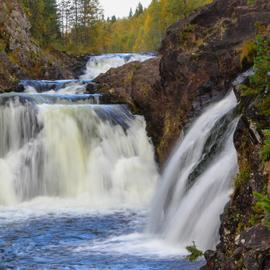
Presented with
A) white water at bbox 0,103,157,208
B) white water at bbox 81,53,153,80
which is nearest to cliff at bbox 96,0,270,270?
white water at bbox 0,103,157,208

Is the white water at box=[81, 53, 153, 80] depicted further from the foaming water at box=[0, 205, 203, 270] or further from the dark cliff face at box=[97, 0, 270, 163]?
the foaming water at box=[0, 205, 203, 270]

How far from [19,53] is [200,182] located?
23888 mm

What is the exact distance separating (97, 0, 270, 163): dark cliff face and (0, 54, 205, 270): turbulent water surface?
3.89 ft

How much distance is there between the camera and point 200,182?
38.0ft

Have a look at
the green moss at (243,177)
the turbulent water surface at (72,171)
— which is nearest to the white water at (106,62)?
the turbulent water surface at (72,171)

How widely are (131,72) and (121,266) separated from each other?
1603 centimetres

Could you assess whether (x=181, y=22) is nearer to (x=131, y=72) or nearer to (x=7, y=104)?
(x=131, y=72)

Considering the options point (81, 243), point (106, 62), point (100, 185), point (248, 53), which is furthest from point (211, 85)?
point (106, 62)

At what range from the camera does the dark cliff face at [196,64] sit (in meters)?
16.0

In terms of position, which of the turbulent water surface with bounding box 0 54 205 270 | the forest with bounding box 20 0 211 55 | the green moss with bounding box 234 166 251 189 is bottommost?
the turbulent water surface with bounding box 0 54 205 270

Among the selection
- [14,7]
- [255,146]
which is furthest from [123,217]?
[14,7]

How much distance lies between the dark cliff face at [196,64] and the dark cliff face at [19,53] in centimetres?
1108

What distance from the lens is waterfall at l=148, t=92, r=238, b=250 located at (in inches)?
406

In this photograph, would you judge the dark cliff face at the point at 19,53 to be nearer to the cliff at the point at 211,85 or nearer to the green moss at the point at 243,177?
the cliff at the point at 211,85
